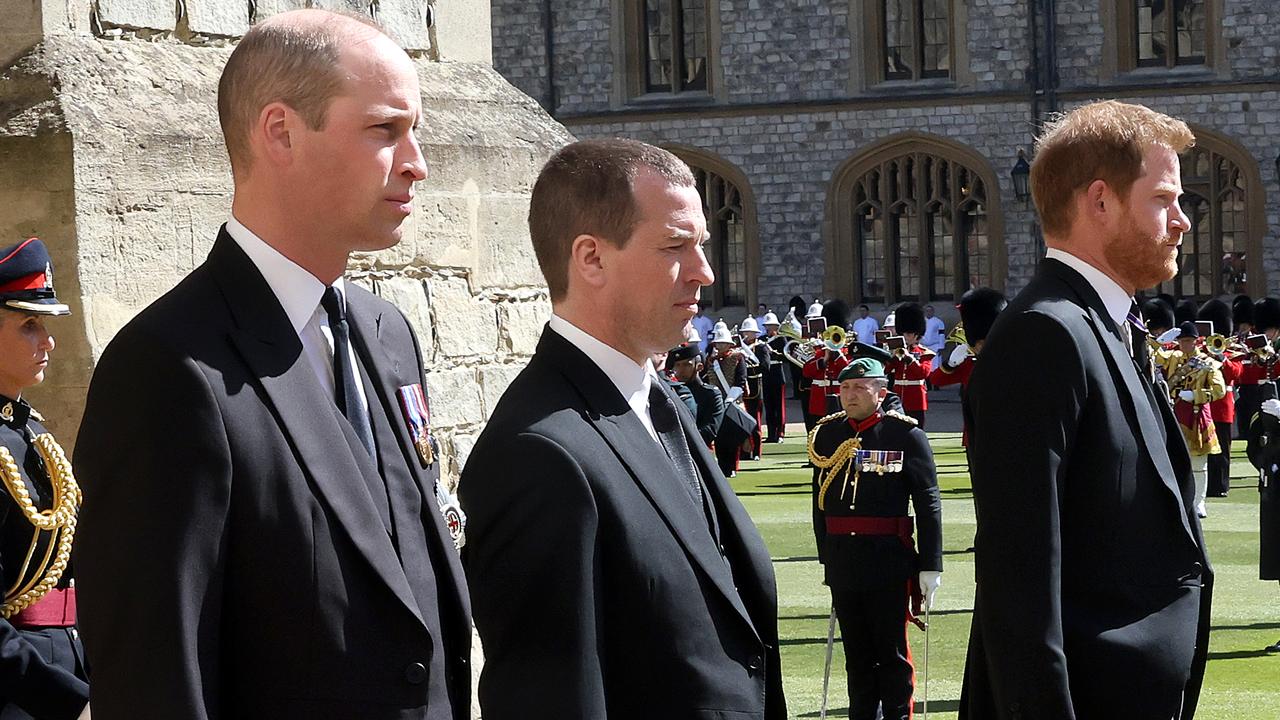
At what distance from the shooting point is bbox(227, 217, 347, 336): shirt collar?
7.75ft

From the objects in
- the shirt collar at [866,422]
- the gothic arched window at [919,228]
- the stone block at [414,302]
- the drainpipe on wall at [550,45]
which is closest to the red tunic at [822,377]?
the gothic arched window at [919,228]

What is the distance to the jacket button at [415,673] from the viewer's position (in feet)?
7.41

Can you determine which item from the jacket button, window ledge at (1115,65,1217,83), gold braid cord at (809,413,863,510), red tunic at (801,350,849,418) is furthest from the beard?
window ledge at (1115,65,1217,83)

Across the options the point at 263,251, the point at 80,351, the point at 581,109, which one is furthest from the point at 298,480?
the point at 581,109

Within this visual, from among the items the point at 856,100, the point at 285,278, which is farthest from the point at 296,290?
the point at 856,100

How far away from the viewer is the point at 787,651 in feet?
29.0

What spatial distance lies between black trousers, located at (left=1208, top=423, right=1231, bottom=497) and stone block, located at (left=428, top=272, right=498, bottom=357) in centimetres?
1104

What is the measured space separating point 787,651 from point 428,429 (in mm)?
6464

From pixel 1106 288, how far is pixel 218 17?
2263 mm

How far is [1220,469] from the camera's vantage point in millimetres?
15328

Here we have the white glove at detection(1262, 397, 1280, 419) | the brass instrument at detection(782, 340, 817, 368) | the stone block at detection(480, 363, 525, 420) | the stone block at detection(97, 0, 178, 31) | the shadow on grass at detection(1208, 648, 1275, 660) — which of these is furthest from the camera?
the brass instrument at detection(782, 340, 817, 368)

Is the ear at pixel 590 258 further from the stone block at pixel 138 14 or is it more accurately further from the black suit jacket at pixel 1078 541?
the stone block at pixel 138 14

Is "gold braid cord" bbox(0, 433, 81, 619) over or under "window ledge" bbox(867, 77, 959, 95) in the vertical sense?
under

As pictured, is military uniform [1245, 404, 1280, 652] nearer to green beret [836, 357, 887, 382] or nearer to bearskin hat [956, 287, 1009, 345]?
green beret [836, 357, 887, 382]
